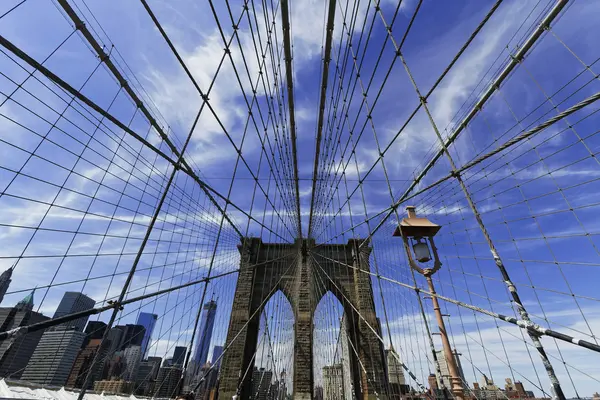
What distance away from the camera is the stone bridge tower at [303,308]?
516 inches

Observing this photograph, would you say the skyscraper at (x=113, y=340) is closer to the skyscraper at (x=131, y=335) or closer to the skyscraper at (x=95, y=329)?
the skyscraper at (x=131, y=335)

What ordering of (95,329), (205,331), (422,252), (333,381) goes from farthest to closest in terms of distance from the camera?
(333,381)
(205,331)
(95,329)
(422,252)

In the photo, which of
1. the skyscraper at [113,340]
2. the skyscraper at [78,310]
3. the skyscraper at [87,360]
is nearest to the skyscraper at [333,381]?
the skyscraper at [113,340]

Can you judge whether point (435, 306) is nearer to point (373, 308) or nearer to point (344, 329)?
point (373, 308)

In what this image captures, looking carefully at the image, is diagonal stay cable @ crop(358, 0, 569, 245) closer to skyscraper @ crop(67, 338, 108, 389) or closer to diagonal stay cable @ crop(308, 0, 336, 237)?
diagonal stay cable @ crop(308, 0, 336, 237)

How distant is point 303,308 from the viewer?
15.4 m

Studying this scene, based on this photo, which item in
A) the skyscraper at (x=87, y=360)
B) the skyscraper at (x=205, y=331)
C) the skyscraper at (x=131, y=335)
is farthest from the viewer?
the skyscraper at (x=205, y=331)

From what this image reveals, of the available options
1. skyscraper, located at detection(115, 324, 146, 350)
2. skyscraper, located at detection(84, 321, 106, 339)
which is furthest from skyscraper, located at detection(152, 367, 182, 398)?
skyscraper, located at detection(84, 321, 106, 339)

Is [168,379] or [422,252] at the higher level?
[422,252]

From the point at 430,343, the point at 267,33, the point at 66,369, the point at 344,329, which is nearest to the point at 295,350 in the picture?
the point at 344,329

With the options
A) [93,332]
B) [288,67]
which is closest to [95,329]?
[93,332]

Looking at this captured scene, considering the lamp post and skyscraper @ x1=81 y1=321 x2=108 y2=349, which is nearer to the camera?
the lamp post

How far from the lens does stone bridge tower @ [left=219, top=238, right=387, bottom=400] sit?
13.1m

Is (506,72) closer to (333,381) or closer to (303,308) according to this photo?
(303,308)
